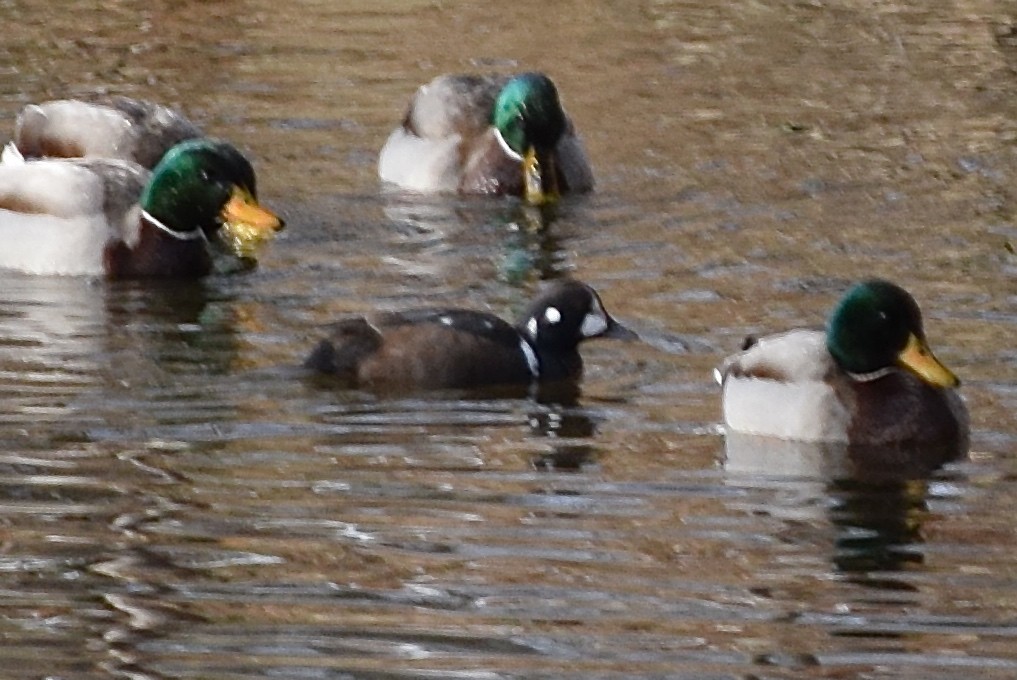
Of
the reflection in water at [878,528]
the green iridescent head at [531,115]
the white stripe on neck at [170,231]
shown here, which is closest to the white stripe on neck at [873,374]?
the reflection in water at [878,528]

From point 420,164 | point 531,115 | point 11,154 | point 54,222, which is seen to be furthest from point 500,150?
point 54,222

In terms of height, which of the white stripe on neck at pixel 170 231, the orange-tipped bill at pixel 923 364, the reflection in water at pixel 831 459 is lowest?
the reflection in water at pixel 831 459

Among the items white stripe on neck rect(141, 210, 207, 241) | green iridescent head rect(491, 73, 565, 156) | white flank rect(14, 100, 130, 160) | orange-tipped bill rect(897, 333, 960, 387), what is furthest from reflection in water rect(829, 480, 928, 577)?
white flank rect(14, 100, 130, 160)

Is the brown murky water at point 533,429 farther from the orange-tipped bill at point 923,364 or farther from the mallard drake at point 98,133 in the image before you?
the mallard drake at point 98,133

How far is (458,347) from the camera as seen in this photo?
34.2ft

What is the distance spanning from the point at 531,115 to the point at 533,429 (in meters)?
5.42

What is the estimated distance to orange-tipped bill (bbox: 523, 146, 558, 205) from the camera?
14.8 metres

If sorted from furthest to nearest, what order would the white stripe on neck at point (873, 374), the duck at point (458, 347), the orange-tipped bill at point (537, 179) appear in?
the orange-tipped bill at point (537, 179)
the duck at point (458, 347)
the white stripe on neck at point (873, 374)

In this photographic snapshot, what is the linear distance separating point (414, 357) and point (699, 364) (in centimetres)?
119

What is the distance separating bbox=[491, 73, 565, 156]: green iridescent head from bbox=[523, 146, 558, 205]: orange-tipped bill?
85mm

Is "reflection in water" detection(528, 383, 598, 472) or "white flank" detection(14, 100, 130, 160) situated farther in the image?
"white flank" detection(14, 100, 130, 160)

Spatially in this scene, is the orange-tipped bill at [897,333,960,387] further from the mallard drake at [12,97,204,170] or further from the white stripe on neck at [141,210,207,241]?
the mallard drake at [12,97,204,170]

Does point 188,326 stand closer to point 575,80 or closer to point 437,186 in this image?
point 437,186

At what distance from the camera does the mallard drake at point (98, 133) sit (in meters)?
14.5
